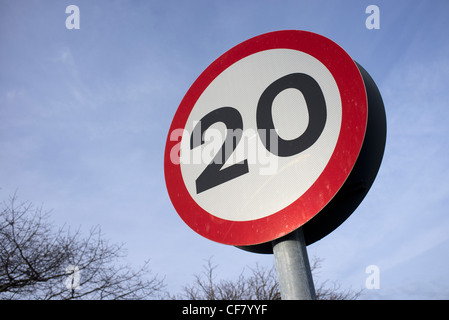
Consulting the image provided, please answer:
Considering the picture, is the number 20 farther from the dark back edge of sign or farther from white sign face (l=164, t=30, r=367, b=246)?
the dark back edge of sign

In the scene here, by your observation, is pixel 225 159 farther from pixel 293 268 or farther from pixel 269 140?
pixel 293 268

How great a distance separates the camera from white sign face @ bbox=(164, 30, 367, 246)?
1257mm

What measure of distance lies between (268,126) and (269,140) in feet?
0.22

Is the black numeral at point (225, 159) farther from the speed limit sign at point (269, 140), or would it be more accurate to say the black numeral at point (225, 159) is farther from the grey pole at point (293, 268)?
the grey pole at point (293, 268)

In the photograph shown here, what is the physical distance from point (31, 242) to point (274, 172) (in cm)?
640

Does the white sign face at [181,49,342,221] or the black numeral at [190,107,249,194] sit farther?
the black numeral at [190,107,249,194]

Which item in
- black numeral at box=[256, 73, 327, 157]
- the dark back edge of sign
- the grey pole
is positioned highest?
black numeral at box=[256, 73, 327, 157]

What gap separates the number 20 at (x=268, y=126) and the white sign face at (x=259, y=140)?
0.04ft

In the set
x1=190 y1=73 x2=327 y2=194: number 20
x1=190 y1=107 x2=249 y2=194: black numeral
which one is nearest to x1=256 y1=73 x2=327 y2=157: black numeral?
x1=190 y1=73 x2=327 y2=194: number 20

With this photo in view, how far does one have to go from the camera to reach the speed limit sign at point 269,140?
1254 mm

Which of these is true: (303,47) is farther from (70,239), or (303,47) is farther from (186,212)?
(70,239)

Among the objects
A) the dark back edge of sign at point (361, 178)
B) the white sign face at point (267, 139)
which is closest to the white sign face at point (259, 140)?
the white sign face at point (267, 139)

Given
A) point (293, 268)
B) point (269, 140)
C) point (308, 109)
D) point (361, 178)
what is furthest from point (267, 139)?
point (293, 268)

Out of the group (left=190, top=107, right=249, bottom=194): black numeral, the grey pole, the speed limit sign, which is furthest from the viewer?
(left=190, top=107, right=249, bottom=194): black numeral
